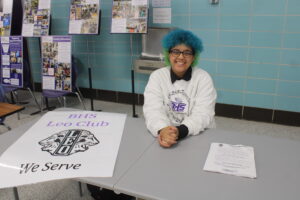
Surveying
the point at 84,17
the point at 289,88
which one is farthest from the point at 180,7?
the point at 289,88

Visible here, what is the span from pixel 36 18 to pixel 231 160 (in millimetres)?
3479

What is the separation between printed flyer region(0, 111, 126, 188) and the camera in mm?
1055

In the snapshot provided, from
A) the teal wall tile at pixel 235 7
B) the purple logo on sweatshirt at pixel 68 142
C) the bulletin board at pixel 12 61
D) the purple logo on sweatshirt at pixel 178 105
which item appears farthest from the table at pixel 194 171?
the bulletin board at pixel 12 61

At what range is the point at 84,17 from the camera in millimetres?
3455

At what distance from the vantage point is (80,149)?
124 cm

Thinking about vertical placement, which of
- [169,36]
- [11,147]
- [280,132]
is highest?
[169,36]

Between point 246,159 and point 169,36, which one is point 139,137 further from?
point 169,36

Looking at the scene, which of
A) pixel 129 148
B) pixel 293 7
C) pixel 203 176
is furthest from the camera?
pixel 293 7

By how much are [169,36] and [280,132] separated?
6.64ft

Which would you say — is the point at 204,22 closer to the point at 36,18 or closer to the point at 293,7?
the point at 293,7

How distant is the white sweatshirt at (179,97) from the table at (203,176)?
1.04ft

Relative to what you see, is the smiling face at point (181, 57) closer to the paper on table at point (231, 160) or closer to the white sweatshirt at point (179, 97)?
the white sweatshirt at point (179, 97)

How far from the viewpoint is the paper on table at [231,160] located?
41.4 inches

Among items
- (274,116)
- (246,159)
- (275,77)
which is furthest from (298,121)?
(246,159)
